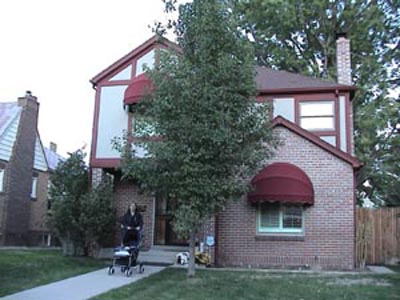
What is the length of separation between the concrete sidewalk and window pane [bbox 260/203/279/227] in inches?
159

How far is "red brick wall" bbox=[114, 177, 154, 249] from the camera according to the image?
1670 centimetres

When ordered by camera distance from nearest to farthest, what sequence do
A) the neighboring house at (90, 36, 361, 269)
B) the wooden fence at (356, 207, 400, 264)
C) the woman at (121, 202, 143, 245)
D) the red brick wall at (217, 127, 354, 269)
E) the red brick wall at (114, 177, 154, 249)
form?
the woman at (121, 202, 143, 245) → the neighboring house at (90, 36, 361, 269) → the red brick wall at (217, 127, 354, 269) → the red brick wall at (114, 177, 154, 249) → the wooden fence at (356, 207, 400, 264)

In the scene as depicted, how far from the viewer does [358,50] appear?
85.5 feet

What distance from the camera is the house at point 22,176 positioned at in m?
23.4

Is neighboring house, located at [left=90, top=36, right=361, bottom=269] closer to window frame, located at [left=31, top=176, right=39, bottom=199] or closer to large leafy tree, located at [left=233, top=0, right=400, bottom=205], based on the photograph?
large leafy tree, located at [left=233, top=0, right=400, bottom=205]

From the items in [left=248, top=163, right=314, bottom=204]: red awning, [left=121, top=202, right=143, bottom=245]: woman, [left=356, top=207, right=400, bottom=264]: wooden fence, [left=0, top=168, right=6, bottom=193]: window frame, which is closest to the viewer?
[left=121, top=202, right=143, bottom=245]: woman

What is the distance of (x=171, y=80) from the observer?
11609 mm

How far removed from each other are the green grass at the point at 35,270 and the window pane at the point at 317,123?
27.5 feet

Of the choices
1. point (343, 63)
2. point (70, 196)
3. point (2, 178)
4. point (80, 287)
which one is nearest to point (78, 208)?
point (70, 196)

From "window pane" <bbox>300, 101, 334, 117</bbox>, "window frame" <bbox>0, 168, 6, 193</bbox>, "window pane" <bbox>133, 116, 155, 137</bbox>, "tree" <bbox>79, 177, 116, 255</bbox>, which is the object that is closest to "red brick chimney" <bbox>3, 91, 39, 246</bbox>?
"window frame" <bbox>0, 168, 6, 193</bbox>

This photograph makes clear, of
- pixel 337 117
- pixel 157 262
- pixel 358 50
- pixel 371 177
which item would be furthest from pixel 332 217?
pixel 358 50

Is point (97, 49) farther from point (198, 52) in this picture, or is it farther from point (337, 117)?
point (337, 117)

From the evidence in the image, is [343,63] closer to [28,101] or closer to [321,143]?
[321,143]

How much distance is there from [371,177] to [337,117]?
30.1 ft
